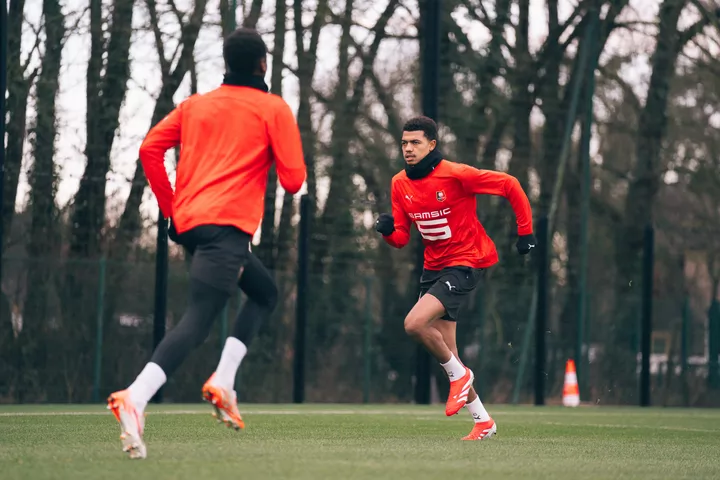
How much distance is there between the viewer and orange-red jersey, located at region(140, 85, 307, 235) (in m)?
6.38

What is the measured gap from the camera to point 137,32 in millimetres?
15664

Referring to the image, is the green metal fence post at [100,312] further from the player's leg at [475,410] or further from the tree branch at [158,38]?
the player's leg at [475,410]

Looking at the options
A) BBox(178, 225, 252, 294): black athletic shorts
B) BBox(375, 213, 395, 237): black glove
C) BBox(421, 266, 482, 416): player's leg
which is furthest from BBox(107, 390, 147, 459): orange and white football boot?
BBox(375, 213, 395, 237): black glove

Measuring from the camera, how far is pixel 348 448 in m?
7.35

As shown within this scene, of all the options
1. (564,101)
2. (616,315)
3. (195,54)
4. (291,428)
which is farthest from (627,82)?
(291,428)

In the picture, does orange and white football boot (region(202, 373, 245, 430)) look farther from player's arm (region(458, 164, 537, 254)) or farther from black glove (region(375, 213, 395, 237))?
player's arm (region(458, 164, 537, 254))

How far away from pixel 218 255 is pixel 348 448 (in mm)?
1565

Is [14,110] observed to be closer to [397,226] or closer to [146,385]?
[397,226]

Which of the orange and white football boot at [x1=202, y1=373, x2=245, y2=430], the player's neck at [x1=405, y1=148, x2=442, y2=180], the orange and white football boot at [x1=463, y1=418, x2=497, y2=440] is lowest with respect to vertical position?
the orange and white football boot at [x1=463, y1=418, x2=497, y2=440]

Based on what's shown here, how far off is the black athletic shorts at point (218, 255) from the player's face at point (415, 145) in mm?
2672

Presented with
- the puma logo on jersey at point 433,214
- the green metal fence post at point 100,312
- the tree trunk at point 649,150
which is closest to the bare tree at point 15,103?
the green metal fence post at point 100,312

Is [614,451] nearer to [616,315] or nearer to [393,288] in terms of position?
[393,288]

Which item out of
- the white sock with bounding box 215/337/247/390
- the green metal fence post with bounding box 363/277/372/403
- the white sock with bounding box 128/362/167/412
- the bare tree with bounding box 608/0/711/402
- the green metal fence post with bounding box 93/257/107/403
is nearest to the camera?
the white sock with bounding box 128/362/167/412

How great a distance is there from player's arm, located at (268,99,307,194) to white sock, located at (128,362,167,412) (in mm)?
1022
